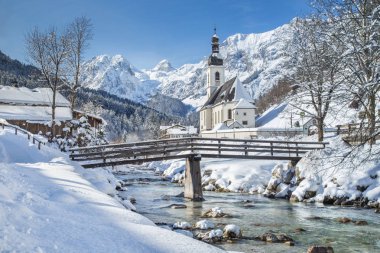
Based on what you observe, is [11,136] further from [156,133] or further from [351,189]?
[156,133]

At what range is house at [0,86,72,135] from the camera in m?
39.0

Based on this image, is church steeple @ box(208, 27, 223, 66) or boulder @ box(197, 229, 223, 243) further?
church steeple @ box(208, 27, 223, 66)

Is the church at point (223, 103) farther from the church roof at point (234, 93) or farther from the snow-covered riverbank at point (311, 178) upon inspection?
the snow-covered riverbank at point (311, 178)

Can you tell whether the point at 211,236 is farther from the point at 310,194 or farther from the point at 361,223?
the point at 310,194

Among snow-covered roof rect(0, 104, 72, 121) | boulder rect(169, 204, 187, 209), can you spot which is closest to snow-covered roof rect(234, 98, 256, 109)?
snow-covered roof rect(0, 104, 72, 121)

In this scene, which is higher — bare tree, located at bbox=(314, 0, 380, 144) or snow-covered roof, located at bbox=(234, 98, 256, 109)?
snow-covered roof, located at bbox=(234, 98, 256, 109)

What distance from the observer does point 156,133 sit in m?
113

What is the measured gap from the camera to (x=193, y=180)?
24.2m

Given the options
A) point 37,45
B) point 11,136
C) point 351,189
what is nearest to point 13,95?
point 37,45

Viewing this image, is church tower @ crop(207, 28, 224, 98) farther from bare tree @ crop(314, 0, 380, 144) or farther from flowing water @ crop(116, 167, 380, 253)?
bare tree @ crop(314, 0, 380, 144)

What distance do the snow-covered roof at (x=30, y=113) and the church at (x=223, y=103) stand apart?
3313cm

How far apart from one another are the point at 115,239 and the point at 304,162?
21.6 m

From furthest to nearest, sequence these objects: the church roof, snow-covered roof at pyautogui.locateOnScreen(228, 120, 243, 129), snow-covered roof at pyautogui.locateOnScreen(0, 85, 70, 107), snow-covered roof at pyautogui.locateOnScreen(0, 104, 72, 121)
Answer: the church roof, snow-covered roof at pyautogui.locateOnScreen(228, 120, 243, 129), snow-covered roof at pyautogui.locateOnScreen(0, 85, 70, 107), snow-covered roof at pyautogui.locateOnScreen(0, 104, 72, 121)

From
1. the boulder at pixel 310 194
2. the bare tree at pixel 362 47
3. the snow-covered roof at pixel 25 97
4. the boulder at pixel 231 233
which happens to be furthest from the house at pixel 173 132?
the bare tree at pixel 362 47
